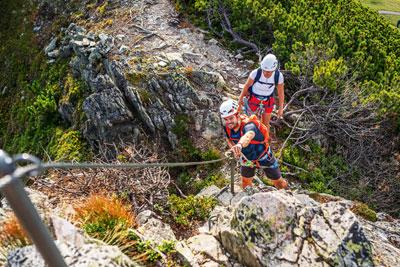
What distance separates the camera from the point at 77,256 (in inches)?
160

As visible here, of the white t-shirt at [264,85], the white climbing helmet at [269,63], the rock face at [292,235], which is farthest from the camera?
the white t-shirt at [264,85]

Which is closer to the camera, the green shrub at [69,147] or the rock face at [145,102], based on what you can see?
the rock face at [145,102]

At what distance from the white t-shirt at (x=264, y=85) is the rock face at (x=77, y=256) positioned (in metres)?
5.72

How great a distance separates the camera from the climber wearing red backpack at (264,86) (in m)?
8.48

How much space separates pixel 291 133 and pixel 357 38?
5.06 meters

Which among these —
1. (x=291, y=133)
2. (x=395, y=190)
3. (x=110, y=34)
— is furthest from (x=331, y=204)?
(x=110, y=34)

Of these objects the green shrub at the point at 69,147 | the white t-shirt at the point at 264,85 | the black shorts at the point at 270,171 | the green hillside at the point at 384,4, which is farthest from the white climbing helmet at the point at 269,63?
the green hillside at the point at 384,4

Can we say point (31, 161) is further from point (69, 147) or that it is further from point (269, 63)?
point (69, 147)

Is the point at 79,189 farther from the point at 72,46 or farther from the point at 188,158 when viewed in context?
the point at 72,46

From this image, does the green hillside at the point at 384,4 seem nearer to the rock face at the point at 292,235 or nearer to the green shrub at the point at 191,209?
the green shrub at the point at 191,209

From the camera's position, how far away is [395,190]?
38.2 feet

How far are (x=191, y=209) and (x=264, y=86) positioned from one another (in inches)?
131

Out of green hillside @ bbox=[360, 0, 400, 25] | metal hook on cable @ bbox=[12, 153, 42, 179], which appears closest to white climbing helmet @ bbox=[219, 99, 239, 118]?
metal hook on cable @ bbox=[12, 153, 42, 179]

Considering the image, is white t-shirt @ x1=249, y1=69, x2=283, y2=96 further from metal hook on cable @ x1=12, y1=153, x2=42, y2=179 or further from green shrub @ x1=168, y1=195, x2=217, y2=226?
metal hook on cable @ x1=12, y1=153, x2=42, y2=179
